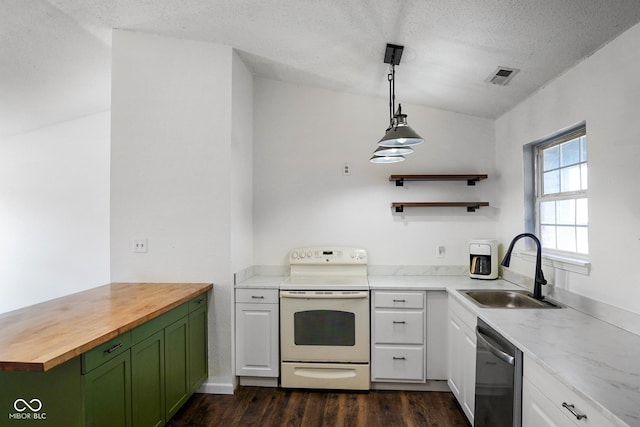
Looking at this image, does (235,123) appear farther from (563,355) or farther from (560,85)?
(563,355)

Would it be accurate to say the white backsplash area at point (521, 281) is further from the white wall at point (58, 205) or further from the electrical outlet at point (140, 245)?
the white wall at point (58, 205)

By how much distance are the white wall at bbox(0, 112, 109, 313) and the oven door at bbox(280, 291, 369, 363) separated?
2.64 metres

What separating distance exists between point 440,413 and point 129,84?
3.44 metres

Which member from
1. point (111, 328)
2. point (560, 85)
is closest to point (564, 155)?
point (560, 85)

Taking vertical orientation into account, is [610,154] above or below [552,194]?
above

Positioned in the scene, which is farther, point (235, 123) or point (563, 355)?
point (235, 123)

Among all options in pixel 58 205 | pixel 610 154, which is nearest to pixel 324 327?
pixel 610 154

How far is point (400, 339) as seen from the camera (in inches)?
107

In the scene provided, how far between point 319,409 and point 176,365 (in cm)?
→ 107

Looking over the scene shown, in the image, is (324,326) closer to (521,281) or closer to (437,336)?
(437,336)

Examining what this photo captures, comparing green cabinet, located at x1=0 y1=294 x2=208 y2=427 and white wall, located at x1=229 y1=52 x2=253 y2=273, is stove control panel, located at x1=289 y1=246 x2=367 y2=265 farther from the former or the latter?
green cabinet, located at x1=0 y1=294 x2=208 y2=427

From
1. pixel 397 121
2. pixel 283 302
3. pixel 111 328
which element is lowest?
pixel 283 302

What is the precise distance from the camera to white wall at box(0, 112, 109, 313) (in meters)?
4.03

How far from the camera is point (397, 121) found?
2.04 metres
